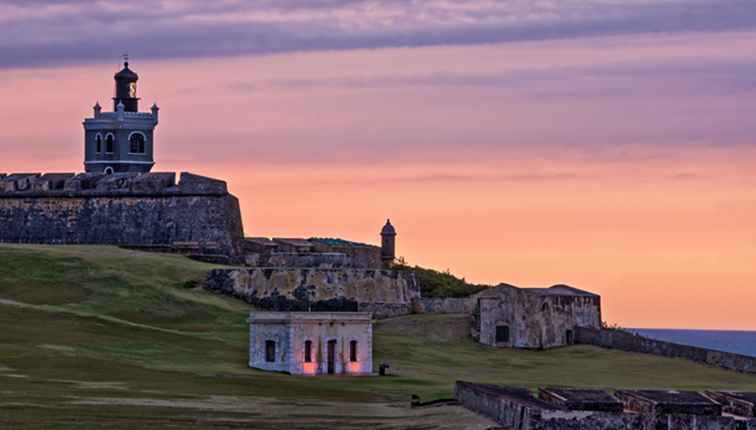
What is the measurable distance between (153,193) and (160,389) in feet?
184

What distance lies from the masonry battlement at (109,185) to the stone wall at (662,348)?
1179 inches

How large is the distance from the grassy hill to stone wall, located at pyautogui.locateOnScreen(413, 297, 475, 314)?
292cm

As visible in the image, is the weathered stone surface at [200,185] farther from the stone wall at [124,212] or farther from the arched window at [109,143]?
the arched window at [109,143]

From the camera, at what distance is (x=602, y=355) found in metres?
86.1

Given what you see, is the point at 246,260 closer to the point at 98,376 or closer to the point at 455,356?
the point at 455,356

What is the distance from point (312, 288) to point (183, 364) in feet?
87.9

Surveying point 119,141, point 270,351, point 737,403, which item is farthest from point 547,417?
point 119,141

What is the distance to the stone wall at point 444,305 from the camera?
9700 cm

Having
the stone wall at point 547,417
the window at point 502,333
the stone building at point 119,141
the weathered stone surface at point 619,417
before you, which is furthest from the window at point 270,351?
the stone building at point 119,141

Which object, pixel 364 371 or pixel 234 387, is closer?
pixel 234 387

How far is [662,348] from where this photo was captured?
8519 centimetres

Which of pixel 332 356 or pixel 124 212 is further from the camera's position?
pixel 124 212

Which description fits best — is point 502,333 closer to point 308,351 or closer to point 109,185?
point 308,351

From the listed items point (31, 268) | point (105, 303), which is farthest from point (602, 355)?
point (31, 268)
